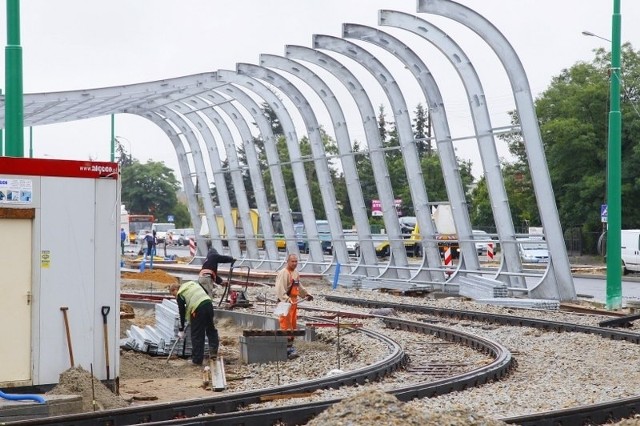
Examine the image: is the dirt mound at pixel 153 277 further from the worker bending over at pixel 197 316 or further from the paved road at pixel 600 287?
the worker bending over at pixel 197 316

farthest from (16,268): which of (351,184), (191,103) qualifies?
(191,103)

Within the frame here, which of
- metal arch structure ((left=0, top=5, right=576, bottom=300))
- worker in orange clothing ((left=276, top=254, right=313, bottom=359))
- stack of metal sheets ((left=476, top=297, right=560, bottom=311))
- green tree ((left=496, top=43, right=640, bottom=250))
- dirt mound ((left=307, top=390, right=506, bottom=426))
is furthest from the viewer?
green tree ((left=496, top=43, right=640, bottom=250))

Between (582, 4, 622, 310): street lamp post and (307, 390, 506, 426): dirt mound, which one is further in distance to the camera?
(582, 4, 622, 310): street lamp post

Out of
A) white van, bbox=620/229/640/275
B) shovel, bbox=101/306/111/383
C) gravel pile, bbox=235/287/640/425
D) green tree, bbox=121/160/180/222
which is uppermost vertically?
green tree, bbox=121/160/180/222

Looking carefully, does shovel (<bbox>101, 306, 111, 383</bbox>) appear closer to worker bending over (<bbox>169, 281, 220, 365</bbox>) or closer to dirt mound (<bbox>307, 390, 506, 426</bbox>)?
worker bending over (<bbox>169, 281, 220, 365</bbox>)

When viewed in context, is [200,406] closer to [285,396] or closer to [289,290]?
[285,396]

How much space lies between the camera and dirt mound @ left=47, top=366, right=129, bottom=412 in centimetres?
1152

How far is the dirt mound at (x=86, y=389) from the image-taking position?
453 inches

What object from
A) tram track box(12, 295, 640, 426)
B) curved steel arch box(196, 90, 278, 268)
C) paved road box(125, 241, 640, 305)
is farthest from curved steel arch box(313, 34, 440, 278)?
tram track box(12, 295, 640, 426)

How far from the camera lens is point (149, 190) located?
12038 cm

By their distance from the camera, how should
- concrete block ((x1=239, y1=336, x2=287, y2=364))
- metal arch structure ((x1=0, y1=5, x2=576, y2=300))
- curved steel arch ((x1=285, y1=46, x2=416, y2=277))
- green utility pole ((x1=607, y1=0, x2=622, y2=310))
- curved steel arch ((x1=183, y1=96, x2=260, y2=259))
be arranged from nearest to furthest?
1. concrete block ((x1=239, y1=336, x2=287, y2=364))
2. green utility pole ((x1=607, y1=0, x2=622, y2=310))
3. metal arch structure ((x1=0, y1=5, x2=576, y2=300))
4. curved steel arch ((x1=285, y1=46, x2=416, y2=277))
5. curved steel arch ((x1=183, y1=96, x2=260, y2=259))

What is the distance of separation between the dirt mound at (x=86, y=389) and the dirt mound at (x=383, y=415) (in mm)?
3780

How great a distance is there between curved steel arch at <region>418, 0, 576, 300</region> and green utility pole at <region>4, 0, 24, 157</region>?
33.8 feet

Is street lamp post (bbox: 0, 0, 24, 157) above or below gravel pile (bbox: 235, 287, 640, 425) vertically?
above
